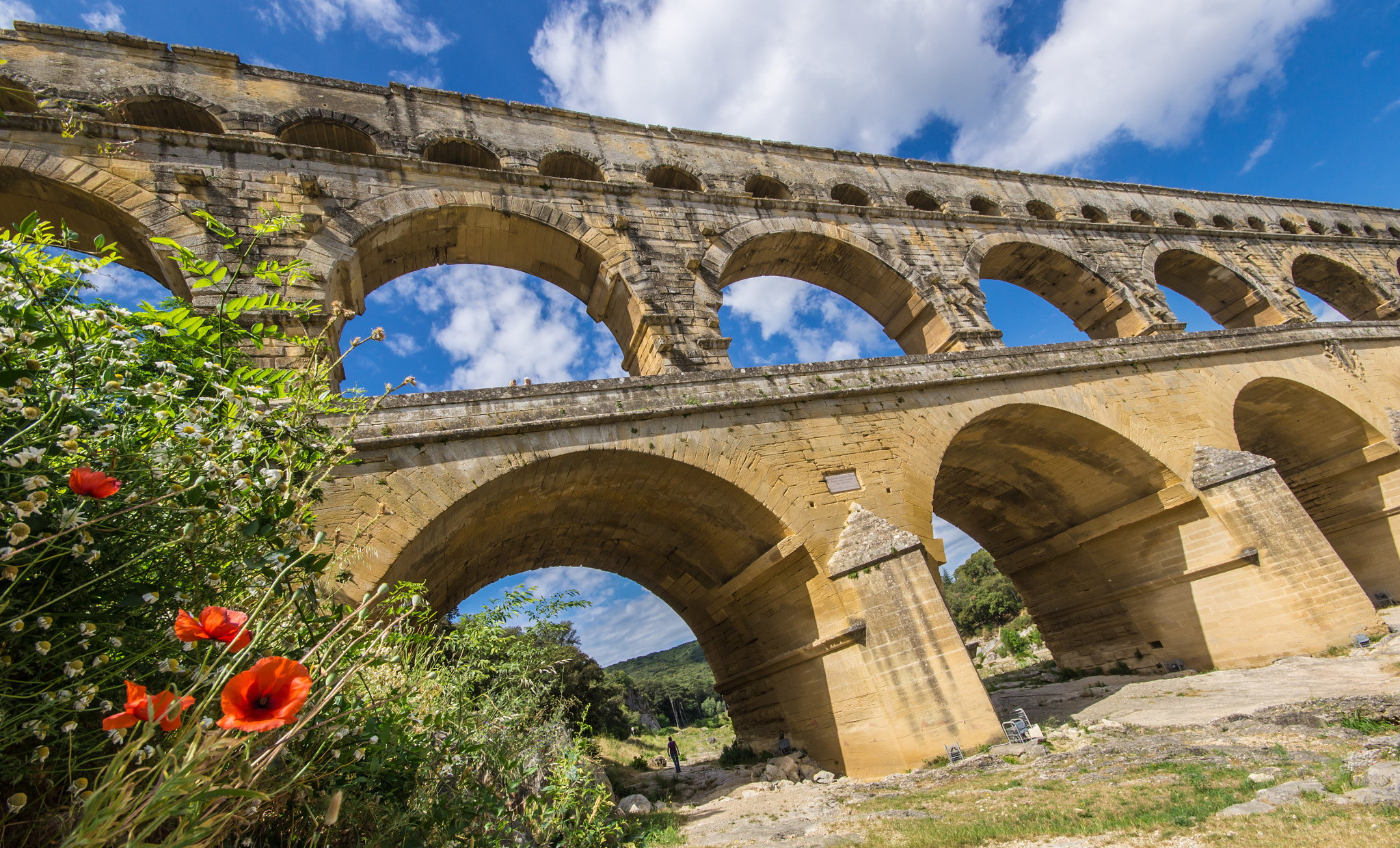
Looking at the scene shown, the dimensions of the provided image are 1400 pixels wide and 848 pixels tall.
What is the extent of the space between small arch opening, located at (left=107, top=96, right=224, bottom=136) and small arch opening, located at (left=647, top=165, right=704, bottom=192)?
7.75 metres

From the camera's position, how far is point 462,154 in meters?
12.4

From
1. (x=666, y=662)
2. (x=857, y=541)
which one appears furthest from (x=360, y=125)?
(x=666, y=662)

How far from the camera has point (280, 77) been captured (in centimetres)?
1130

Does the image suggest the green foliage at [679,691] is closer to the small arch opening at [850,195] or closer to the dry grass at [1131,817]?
the small arch opening at [850,195]

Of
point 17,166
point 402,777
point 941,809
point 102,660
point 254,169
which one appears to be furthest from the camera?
point 254,169

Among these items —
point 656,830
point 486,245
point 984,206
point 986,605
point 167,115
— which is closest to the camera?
point 656,830

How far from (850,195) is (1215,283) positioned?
1071 cm

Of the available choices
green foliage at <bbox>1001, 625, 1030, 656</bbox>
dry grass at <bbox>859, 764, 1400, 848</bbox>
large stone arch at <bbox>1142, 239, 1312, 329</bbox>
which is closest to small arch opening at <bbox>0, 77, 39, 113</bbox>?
dry grass at <bbox>859, 764, 1400, 848</bbox>

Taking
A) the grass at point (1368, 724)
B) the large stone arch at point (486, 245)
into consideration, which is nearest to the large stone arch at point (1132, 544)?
the grass at point (1368, 724)

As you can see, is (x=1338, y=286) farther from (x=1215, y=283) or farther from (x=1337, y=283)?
(x=1215, y=283)

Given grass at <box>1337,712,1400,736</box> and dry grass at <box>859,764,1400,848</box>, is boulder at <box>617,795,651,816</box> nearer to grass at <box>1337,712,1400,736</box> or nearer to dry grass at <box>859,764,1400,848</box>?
dry grass at <box>859,764,1400,848</box>

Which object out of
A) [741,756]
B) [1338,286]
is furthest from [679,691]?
[1338,286]

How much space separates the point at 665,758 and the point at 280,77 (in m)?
19.5

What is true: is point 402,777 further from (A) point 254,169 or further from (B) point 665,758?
(B) point 665,758
